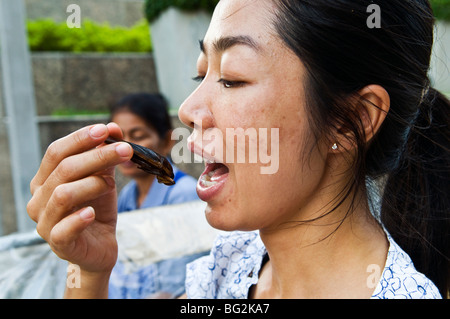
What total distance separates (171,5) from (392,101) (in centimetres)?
706

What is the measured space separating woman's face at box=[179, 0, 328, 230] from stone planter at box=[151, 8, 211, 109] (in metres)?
6.28

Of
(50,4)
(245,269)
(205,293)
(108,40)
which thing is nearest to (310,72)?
(245,269)

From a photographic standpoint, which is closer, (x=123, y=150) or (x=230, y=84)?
(x=123, y=150)

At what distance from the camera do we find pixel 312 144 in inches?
55.6

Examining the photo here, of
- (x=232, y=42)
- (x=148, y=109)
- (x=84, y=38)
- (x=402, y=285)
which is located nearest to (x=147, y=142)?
(x=148, y=109)

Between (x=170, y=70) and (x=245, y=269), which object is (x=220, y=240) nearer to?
(x=245, y=269)

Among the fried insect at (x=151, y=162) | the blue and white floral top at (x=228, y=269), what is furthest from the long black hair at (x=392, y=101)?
the fried insect at (x=151, y=162)

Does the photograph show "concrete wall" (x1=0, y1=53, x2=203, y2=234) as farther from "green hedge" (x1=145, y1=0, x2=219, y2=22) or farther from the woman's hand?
the woman's hand

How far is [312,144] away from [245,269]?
28.3 inches

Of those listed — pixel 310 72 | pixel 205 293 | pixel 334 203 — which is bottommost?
pixel 205 293

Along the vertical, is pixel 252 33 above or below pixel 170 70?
above

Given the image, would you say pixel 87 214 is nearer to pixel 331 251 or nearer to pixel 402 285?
pixel 331 251

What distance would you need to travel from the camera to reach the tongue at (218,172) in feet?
4.97

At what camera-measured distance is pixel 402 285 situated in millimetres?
1359
